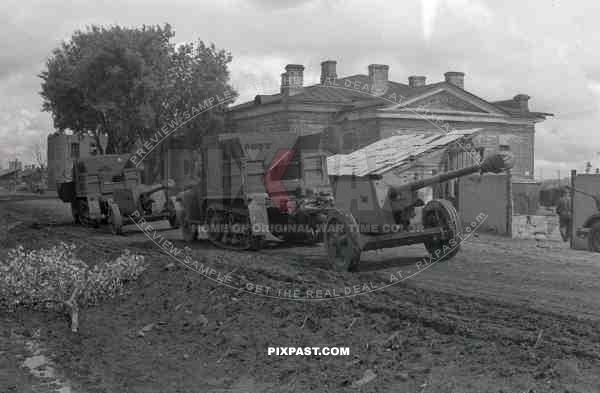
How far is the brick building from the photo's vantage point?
92.7ft

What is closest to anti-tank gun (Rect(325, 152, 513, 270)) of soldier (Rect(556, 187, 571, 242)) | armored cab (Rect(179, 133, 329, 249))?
armored cab (Rect(179, 133, 329, 249))

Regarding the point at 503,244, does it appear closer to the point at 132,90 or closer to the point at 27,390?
the point at 27,390

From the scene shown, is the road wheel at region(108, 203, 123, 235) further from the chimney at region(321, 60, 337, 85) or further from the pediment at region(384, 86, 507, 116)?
the chimney at region(321, 60, 337, 85)

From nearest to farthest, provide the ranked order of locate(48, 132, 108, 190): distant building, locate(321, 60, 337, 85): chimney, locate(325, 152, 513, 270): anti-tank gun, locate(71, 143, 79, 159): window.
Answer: locate(325, 152, 513, 270): anti-tank gun
locate(321, 60, 337, 85): chimney
locate(48, 132, 108, 190): distant building
locate(71, 143, 79, 159): window

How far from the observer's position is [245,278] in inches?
379

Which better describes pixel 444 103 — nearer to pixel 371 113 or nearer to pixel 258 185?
pixel 371 113

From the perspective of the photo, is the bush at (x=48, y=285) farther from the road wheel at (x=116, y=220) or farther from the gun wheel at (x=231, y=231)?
the road wheel at (x=116, y=220)

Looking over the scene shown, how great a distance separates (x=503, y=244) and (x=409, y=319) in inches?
276

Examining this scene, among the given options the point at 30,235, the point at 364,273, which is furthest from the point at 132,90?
the point at 364,273

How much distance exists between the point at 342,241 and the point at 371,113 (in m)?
18.8

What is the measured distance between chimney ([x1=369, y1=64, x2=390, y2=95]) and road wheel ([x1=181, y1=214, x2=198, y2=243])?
762 inches

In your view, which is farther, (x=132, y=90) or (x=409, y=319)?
(x=132, y=90)

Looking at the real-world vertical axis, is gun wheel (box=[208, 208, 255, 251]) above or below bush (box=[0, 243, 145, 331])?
above

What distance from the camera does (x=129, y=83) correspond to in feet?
100
